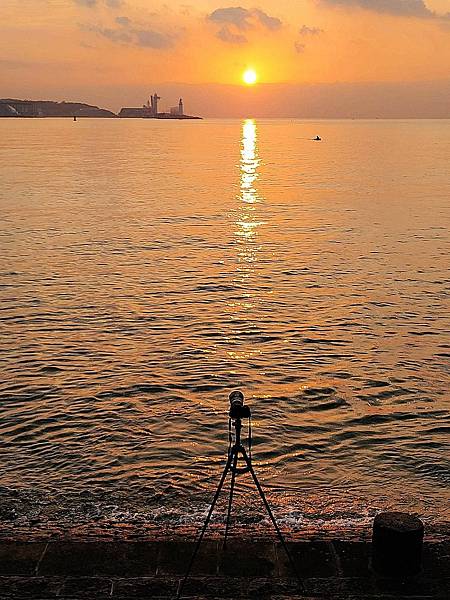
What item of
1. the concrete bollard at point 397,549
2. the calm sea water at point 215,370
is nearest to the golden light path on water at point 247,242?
the calm sea water at point 215,370

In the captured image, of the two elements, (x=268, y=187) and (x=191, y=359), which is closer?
(x=191, y=359)

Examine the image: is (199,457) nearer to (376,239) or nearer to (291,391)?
(291,391)

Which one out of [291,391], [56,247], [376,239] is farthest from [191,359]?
[376,239]

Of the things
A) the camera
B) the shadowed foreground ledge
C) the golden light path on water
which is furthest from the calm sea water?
the camera

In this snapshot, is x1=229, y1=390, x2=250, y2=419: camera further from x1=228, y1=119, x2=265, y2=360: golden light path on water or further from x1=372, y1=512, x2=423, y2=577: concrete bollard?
x1=228, y1=119, x2=265, y2=360: golden light path on water

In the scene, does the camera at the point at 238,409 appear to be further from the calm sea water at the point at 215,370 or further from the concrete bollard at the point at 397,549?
the calm sea water at the point at 215,370

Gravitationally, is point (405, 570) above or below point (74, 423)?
above

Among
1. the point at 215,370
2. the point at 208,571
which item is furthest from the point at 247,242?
the point at 208,571

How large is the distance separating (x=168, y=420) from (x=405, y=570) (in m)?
8.24

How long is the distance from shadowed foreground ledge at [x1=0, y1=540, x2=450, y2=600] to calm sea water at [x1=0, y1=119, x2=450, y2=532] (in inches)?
87.0

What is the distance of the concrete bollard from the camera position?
8.49 meters

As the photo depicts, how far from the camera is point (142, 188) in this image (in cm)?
6906

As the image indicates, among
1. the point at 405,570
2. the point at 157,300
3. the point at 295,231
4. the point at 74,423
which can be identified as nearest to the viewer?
the point at 405,570

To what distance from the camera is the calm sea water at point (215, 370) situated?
12.9 metres
